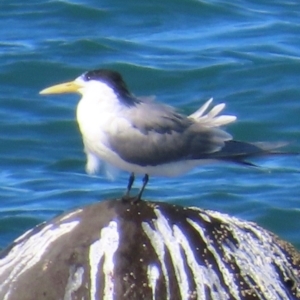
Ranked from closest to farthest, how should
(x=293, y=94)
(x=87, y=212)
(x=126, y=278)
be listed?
(x=126, y=278), (x=87, y=212), (x=293, y=94)

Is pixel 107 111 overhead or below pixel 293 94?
below

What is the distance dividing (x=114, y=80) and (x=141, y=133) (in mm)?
422

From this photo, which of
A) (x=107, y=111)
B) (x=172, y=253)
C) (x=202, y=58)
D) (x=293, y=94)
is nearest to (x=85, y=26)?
(x=202, y=58)

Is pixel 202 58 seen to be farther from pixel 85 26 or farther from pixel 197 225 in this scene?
pixel 197 225

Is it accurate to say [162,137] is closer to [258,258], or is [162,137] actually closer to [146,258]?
[258,258]

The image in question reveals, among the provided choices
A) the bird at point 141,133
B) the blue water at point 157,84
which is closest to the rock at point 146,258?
the bird at point 141,133

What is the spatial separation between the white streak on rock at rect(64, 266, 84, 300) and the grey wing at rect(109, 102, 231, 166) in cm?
121

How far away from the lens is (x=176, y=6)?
50.8 ft

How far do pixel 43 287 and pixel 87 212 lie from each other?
1.69 feet

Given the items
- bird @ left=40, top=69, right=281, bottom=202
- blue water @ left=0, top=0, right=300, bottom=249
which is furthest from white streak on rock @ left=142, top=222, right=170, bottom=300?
blue water @ left=0, top=0, right=300, bottom=249

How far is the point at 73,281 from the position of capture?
5.67 m

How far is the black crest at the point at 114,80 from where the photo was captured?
22.1 ft

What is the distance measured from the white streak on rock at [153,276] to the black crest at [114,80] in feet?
4.42

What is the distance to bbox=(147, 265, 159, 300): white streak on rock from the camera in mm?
5645
